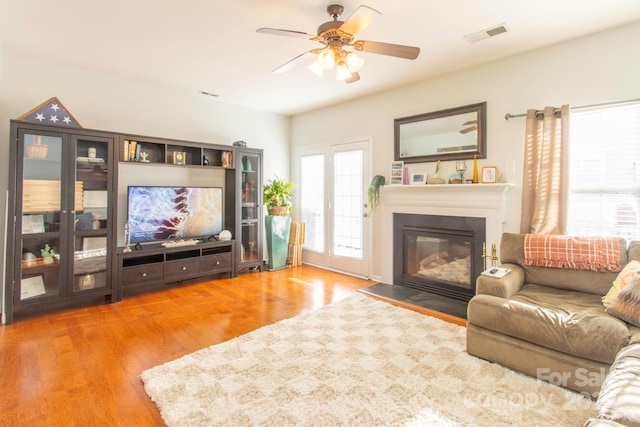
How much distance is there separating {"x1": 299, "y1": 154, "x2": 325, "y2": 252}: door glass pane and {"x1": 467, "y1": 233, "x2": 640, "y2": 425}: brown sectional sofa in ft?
10.3

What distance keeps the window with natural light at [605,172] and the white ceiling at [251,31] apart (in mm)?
792

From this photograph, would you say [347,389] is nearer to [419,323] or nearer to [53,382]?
[419,323]

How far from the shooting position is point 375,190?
450 centimetres

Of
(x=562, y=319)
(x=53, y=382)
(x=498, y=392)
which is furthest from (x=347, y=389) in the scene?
(x=53, y=382)

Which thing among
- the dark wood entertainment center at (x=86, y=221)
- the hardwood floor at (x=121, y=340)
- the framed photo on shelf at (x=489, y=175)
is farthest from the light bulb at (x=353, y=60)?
the dark wood entertainment center at (x=86, y=221)

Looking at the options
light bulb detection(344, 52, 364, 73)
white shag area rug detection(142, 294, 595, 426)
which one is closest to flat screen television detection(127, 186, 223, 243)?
white shag area rug detection(142, 294, 595, 426)

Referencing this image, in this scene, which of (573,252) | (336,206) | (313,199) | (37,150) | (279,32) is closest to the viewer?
(279,32)

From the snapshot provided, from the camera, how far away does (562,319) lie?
2051mm

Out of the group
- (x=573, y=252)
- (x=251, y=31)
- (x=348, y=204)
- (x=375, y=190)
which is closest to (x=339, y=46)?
(x=251, y=31)

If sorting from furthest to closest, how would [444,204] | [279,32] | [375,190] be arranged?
[375,190] < [444,204] < [279,32]

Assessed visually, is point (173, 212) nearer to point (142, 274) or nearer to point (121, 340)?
point (142, 274)

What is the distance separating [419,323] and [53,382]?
9.30ft

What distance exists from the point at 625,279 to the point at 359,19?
244 centimetres

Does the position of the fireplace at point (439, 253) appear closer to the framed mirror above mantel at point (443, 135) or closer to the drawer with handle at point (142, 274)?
the framed mirror above mantel at point (443, 135)
